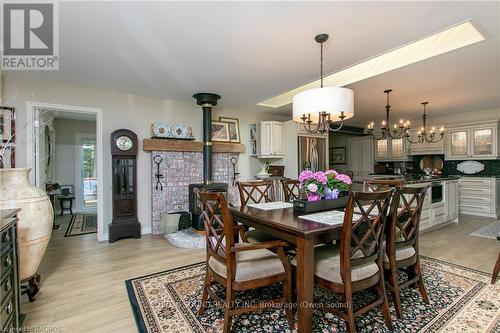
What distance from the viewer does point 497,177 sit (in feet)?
17.2

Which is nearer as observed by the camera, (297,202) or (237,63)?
(297,202)

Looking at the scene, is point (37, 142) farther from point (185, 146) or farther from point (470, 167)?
point (470, 167)

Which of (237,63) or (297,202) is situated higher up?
(237,63)

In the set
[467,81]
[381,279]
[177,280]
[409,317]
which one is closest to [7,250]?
[177,280]

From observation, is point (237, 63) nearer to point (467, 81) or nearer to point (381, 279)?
point (381, 279)

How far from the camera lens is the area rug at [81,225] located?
439 cm

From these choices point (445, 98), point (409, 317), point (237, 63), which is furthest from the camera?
point (445, 98)

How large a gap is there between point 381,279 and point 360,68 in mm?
2883

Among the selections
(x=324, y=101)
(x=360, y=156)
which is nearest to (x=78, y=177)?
(x=324, y=101)

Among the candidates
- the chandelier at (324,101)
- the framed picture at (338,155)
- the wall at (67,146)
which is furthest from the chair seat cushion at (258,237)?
the framed picture at (338,155)

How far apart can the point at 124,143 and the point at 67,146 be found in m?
3.66

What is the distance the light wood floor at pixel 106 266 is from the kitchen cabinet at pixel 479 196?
1.04 meters

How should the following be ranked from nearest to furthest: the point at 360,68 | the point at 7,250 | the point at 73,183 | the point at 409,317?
1. the point at 7,250
2. the point at 409,317
3. the point at 360,68
4. the point at 73,183

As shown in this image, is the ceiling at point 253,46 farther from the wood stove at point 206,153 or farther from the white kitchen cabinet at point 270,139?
the white kitchen cabinet at point 270,139
